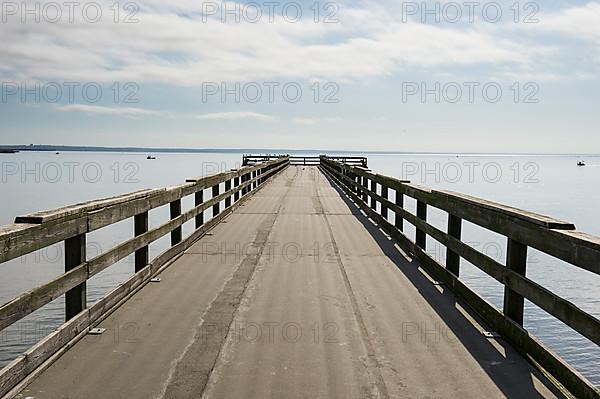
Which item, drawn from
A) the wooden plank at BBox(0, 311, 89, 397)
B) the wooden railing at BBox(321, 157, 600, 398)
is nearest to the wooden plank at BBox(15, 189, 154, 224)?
the wooden plank at BBox(0, 311, 89, 397)

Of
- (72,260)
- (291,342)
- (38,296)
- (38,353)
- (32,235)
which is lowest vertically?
(291,342)

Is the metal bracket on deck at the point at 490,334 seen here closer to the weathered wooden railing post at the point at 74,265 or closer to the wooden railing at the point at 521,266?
the wooden railing at the point at 521,266

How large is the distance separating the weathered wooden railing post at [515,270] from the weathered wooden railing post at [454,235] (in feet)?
5.00

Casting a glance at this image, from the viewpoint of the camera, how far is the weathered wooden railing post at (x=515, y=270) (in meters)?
4.44

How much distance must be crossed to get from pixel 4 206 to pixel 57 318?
32696 millimetres

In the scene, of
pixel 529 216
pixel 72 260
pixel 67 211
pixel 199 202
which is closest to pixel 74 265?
pixel 72 260

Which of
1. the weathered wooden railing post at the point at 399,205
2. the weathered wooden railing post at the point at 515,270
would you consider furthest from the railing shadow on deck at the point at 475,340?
the weathered wooden railing post at the point at 399,205

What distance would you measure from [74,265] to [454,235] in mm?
3773

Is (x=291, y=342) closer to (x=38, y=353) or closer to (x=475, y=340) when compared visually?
(x=475, y=340)

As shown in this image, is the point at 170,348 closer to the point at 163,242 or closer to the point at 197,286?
the point at 197,286

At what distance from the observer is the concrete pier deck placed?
12.2 ft

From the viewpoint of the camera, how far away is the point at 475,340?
4.64 metres

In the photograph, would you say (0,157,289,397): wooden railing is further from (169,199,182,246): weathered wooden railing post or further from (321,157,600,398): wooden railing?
(321,157,600,398): wooden railing

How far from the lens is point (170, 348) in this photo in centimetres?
438
